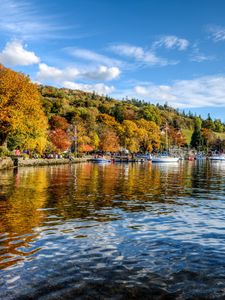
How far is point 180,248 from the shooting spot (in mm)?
11961

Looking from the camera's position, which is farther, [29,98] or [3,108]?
[29,98]

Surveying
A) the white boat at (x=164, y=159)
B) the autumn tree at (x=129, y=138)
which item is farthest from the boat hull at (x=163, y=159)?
the autumn tree at (x=129, y=138)

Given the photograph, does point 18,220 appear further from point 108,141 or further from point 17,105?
point 108,141

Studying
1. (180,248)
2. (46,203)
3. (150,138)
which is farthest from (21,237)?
(150,138)

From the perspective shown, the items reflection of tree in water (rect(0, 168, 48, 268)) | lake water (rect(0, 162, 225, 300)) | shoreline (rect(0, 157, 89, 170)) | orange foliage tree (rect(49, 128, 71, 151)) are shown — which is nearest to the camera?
lake water (rect(0, 162, 225, 300))

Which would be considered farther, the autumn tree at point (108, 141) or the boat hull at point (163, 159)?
the autumn tree at point (108, 141)

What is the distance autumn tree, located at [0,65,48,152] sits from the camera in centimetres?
5734

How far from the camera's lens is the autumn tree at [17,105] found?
188 feet

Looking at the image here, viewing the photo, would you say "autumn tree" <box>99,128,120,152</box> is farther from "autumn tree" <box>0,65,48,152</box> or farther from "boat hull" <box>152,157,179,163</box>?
"autumn tree" <box>0,65,48,152</box>

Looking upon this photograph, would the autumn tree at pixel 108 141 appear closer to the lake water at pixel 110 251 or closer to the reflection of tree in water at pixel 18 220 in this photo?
the reflection of tree in water at pixel 18 220

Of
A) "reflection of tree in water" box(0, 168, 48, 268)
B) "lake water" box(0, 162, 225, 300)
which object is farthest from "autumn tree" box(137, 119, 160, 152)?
"lake water" box(0, 162, 225, 300)

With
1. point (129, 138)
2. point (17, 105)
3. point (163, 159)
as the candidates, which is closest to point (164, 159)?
point (163, 159)

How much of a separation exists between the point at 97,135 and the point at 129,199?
106013mm

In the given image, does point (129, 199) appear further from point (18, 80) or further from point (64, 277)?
point (18, 80)
